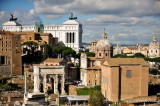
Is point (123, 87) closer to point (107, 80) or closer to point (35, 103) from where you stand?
point (107, 80)

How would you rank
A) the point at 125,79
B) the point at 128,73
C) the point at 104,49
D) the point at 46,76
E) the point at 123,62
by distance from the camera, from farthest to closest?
the point at 104,49 → the point at 46,76 → the point at 123,62 → the point at 128,73 → the point at 125,79

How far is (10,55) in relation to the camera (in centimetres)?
6012

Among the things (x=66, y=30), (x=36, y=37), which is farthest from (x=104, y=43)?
(x=66, y=30)

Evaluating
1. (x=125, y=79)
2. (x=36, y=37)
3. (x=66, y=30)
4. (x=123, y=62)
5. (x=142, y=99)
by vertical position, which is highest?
(x=66, y=30)

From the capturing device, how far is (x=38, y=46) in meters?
77.1

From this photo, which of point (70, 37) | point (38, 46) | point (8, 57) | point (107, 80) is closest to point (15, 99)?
point (107, 80)

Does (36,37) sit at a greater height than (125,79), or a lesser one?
greater

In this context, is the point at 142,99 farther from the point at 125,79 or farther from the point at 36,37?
the point at 36,37

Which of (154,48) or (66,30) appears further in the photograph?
(66,30)

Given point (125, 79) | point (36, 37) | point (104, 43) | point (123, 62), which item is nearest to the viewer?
point (125, 79)

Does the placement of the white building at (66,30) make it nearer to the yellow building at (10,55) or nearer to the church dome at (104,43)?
the yellow building at (10,55)

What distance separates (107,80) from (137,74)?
406cm

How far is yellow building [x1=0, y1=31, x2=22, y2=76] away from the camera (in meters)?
59.6

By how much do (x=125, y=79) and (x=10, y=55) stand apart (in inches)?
1059
